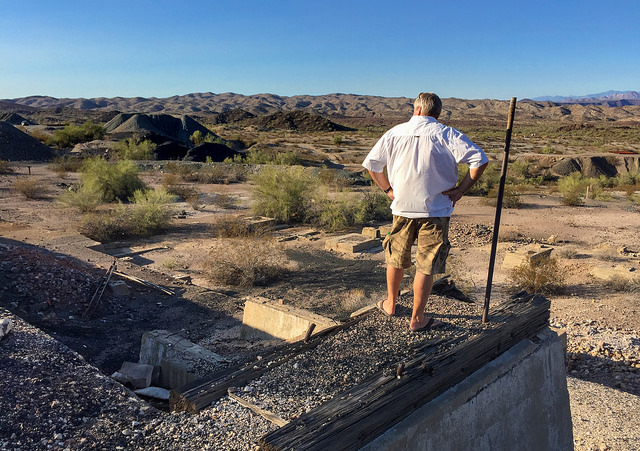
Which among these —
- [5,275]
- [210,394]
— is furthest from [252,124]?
[210,394]

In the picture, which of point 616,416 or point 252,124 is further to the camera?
point 252,124

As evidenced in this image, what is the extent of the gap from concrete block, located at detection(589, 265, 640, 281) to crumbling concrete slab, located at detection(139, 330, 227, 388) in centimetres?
783

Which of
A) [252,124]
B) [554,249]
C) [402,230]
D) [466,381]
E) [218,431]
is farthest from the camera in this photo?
[252,124]

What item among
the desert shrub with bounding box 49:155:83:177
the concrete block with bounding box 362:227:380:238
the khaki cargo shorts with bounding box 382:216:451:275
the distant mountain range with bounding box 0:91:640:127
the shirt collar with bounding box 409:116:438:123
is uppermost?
the distant mountain range with bounding box 0:91:640:127

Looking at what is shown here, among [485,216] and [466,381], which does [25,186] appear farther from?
[466,381]

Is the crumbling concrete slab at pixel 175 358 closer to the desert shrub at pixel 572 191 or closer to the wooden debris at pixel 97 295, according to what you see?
the wooden debris at pixel 97 295

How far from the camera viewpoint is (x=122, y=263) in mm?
9883

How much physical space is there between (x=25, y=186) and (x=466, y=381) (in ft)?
62.0

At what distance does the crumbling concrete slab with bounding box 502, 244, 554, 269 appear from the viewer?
1025 cm

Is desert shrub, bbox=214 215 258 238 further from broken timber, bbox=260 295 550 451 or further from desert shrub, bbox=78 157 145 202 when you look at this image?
broken timber, bbox=260 295 550 451

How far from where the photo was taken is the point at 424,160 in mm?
3721

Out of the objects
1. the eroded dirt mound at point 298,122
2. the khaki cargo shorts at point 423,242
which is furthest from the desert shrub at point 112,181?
the eroded dirt mound at point 298,122

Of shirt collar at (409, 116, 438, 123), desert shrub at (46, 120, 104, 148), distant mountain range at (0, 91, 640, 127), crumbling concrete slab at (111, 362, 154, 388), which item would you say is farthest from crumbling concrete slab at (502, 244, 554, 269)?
distant mountain range at (0, 91, 640, 127)

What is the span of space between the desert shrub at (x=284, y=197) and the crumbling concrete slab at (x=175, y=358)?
31.6 feet
